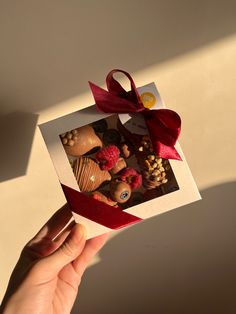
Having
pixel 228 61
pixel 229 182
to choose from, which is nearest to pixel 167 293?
pixel 229 182

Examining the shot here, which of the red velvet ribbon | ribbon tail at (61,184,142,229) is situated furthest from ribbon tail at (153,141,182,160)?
ribbon tail at (61,184,142,229)

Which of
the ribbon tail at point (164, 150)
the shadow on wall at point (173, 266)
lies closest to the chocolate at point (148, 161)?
the ribbon tail at point (164, 150)

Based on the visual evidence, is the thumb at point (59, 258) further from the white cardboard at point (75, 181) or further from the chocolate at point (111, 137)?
the chocolate at point (111, 137)

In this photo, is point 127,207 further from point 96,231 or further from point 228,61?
point 228,61

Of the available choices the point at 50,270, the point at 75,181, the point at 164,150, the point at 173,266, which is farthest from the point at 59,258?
the point at 173,266

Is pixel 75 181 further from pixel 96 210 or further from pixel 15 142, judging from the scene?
pixel 15 142

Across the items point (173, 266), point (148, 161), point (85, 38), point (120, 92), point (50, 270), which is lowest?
point (173, 266)
